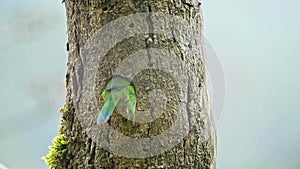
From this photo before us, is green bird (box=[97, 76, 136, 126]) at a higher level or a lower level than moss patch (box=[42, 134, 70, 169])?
higher

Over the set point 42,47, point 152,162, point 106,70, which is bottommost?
point 152,162

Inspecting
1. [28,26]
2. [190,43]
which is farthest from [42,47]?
[190,43]

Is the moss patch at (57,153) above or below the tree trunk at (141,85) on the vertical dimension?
below

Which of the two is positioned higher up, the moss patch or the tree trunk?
the tree trunk

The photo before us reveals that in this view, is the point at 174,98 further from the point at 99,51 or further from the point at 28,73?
the point at 28,73

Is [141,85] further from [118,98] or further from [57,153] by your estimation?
[57,153]

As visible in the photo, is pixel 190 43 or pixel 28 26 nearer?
pixel 190 43

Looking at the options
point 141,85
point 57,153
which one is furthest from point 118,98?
point 57,153
